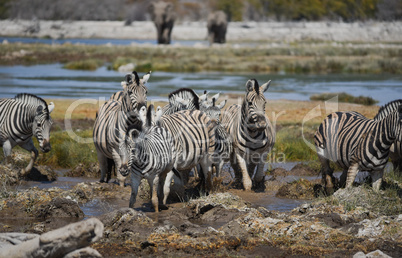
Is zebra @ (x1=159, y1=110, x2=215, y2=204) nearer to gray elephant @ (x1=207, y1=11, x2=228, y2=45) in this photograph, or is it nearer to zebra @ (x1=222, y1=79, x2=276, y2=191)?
zebra @ (x1=222, y1=79, x2=276, y2=191)

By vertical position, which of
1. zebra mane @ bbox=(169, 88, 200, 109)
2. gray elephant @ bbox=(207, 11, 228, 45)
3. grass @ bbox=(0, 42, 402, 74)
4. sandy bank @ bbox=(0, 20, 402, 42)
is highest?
sandy bank @ bbox=(0, 20, 402, 42)

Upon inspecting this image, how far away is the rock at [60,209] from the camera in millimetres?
8977

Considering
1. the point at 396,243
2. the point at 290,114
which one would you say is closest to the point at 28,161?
the point at 396,243

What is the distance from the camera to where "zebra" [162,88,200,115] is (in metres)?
11.3

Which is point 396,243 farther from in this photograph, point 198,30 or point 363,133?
point 198,30

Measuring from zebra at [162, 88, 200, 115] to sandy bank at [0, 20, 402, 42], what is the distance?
77672 millimetres

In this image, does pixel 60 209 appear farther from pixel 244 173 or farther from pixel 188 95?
pixel 188 95

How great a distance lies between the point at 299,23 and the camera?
103 m

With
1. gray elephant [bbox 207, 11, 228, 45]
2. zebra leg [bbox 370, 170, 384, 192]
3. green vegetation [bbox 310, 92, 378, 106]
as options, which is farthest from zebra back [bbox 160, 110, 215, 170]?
gray elephant [bbox 207, 11, 228, 45]

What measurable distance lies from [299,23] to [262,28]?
8.24 meters

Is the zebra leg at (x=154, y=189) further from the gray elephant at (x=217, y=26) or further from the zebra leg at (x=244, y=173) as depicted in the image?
the gray elephant at (x=217, y=26)

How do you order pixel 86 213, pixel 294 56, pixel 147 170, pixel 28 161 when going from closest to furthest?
pixel 147 170
pixel 86 213
pixel 28 161
pixel 294 56

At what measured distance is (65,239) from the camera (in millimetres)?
5430

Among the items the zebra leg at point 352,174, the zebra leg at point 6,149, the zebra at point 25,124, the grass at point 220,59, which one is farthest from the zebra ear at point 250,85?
the grass at point 220,59
